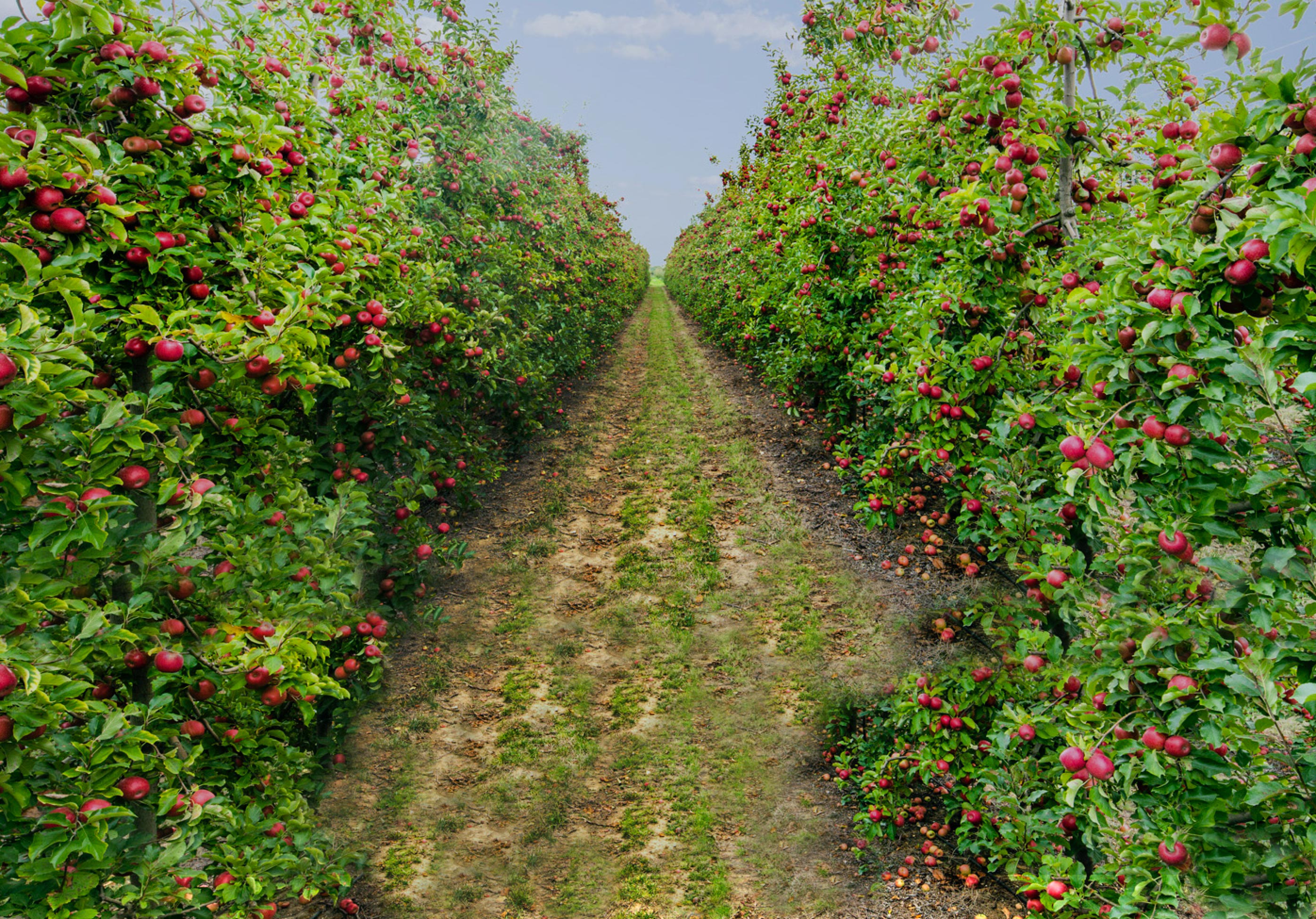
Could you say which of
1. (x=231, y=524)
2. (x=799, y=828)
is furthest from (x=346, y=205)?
(x=799, y=828)

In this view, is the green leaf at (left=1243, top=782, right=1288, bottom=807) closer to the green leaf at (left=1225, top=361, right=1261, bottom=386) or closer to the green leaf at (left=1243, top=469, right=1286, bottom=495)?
the green leaf at (left=1243, top=469, right=1286, bottom=495)

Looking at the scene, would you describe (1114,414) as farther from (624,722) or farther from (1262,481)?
(624,722)

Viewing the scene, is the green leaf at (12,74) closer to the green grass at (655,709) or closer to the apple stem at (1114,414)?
the apple stem at (1114,414)

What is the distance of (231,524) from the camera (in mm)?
3279

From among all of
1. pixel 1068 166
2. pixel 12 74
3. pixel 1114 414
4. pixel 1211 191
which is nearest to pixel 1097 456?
pixel 1114 414

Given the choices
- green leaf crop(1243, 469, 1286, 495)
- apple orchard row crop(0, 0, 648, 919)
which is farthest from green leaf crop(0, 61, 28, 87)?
green leaf crop(1243, 469, 1286, 495)

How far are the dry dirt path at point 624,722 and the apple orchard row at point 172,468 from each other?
A: 86 cm

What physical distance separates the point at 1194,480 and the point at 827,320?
249 inches

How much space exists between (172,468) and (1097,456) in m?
3.79

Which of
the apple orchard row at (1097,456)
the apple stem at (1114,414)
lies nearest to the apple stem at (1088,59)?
the apple orchard row at (1097,456)

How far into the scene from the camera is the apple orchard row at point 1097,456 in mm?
2283

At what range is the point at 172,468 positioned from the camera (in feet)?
9.49

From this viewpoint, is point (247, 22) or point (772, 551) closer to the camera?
point (247, 22)

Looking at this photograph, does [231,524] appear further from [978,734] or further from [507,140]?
[507,140]
